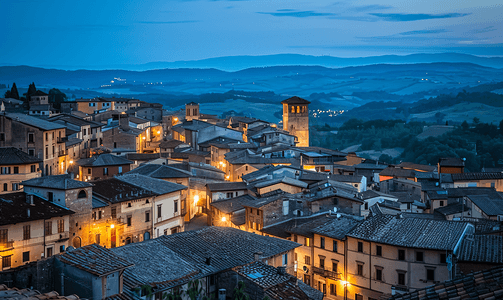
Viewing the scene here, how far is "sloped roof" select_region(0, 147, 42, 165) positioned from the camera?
3856cm

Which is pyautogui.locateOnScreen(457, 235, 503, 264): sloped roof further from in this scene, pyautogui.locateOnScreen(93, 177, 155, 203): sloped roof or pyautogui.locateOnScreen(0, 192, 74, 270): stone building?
pyautogui.locateOnScreen(93, 177, 155, 203): sloped roof

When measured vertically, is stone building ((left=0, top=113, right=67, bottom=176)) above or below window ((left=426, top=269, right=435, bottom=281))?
above

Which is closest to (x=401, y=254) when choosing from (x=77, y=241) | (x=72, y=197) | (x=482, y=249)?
(x=482, y=249)

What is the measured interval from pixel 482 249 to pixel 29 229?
18.9 meters

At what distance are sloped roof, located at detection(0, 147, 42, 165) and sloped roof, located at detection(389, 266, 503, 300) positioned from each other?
3584cm

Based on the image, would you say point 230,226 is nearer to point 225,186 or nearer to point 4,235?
point 225,186

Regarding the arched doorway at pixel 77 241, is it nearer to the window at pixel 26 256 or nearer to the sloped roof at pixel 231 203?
the window at pixel 26 256

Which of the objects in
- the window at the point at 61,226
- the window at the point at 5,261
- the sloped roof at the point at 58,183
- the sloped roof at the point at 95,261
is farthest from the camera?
the sloped roof at the point at 58,183

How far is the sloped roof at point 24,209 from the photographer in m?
25.7

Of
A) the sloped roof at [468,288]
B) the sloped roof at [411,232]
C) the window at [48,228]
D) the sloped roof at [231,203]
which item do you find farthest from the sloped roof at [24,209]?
the sloped roof at [468,288]

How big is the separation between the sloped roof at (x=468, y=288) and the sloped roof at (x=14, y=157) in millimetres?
35844

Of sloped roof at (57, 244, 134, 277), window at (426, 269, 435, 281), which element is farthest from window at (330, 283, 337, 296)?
sloped roof at (57, 244, 134, 277)

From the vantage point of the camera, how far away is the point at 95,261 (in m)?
17.2

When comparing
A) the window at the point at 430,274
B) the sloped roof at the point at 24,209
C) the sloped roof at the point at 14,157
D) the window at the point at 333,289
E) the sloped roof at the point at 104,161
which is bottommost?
the window at the point at 333,289
